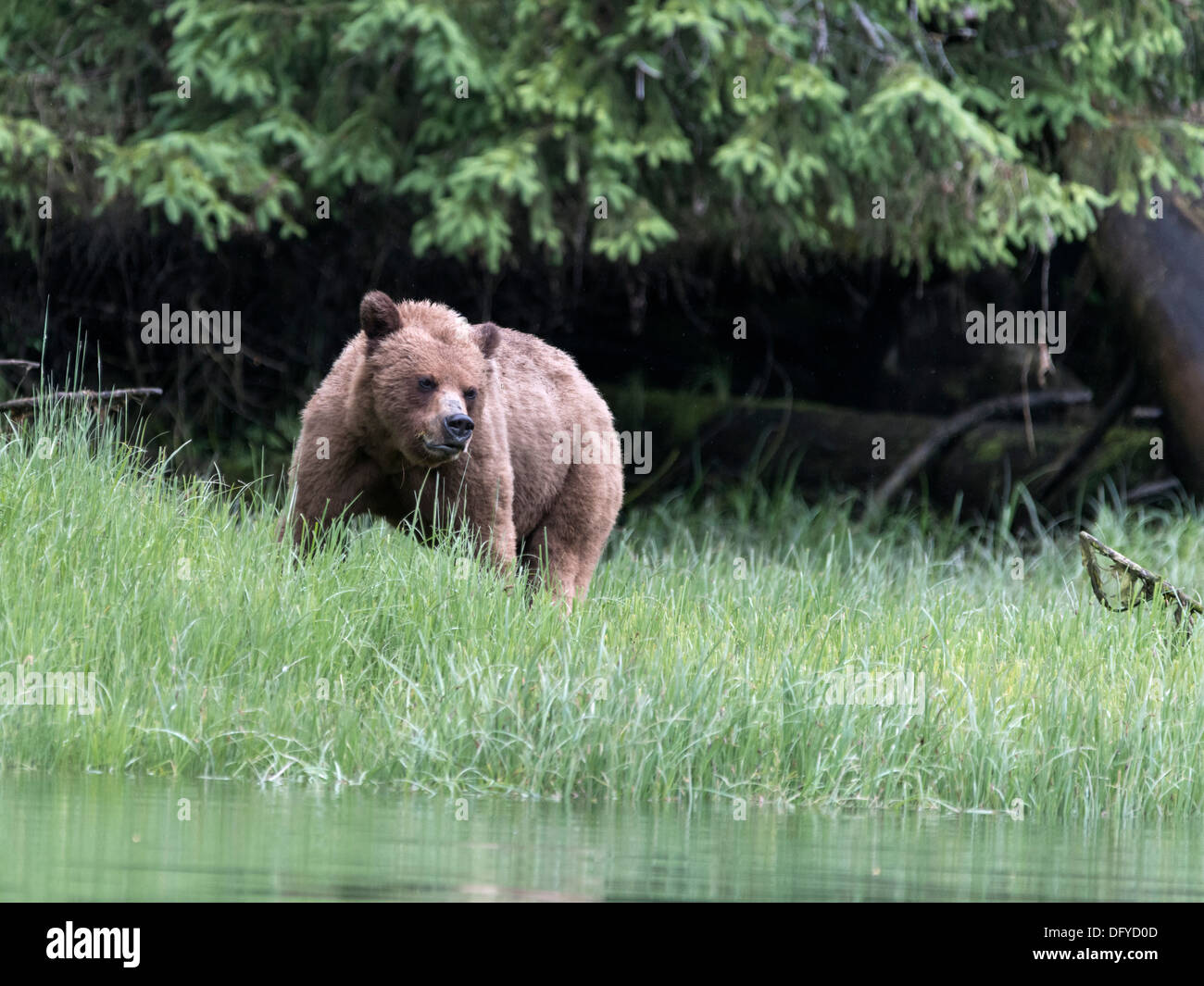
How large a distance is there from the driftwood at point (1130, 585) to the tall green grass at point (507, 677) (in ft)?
0.40

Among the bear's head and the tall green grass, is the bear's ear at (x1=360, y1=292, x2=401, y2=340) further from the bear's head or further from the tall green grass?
the tall green grass

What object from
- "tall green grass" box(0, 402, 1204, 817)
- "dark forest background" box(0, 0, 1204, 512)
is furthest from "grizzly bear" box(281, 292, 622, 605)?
"dark forest background" box(0, 0, 1204, 512)

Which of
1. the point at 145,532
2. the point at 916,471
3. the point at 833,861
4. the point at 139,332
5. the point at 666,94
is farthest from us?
the point at 916,471

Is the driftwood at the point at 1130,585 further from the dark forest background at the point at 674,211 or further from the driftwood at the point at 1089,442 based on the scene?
the driftwood at the point at 1089,442

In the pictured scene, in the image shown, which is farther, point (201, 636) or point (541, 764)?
point (201, 636)

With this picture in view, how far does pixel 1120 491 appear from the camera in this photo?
1418cm

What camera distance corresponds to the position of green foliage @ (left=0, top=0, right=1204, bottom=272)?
31.9 ft

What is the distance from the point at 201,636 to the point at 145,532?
95 centimetres

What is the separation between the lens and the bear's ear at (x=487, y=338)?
794 cm

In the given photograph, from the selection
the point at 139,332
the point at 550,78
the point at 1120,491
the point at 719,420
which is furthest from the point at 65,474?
the point at 1120,491

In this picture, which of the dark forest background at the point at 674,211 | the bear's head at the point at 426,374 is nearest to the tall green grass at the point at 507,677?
the bear's head at the point at 426,374

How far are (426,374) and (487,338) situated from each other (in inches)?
23.2

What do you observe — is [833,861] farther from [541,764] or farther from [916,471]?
[916,471]

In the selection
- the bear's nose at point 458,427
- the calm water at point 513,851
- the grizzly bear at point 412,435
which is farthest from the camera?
the grizzly bear at point 412,435
